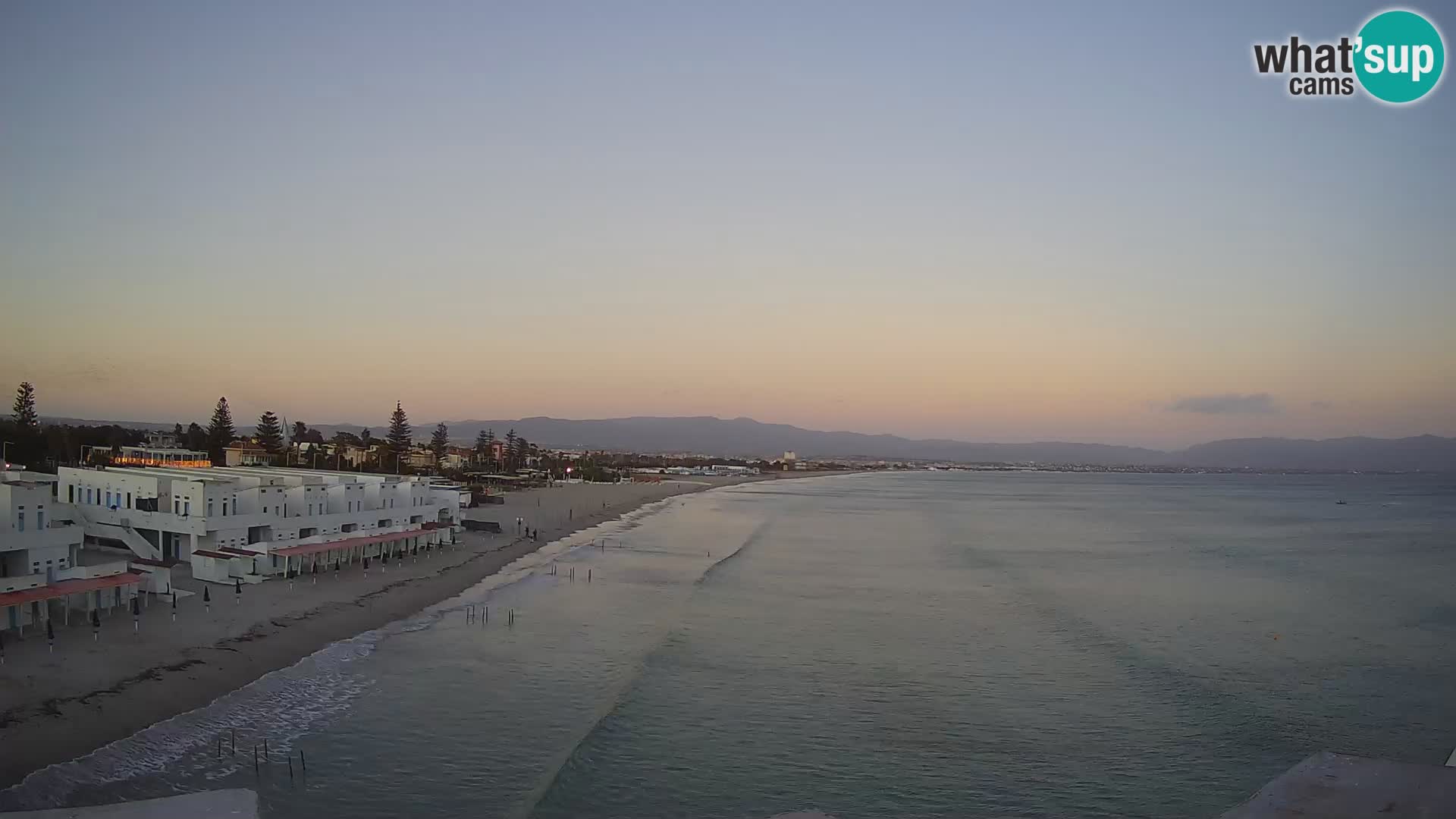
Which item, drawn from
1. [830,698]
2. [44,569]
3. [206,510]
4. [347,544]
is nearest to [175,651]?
[44,569]

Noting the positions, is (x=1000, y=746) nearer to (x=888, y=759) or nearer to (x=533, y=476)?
(x=888, y=759)

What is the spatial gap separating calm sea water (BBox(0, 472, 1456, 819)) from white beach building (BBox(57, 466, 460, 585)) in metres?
6.41

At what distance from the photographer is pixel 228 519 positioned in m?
30.0

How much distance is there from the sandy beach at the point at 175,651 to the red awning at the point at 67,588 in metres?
0.83

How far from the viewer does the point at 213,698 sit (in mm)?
17734

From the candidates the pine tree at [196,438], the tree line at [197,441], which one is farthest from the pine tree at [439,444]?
the pine tree at [196,438]

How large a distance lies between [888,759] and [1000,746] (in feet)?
8.00

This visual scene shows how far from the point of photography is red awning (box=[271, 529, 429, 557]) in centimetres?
3039

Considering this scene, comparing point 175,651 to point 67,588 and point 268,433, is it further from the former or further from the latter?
point 268,433

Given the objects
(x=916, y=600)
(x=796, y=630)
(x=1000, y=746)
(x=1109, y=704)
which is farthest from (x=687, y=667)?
(x=916, y=600)

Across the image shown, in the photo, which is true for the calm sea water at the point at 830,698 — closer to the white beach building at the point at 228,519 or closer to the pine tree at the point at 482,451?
the white beach building at the point at 228,519

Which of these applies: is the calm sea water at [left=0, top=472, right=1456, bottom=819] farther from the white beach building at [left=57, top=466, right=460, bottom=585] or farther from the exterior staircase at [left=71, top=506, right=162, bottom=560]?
the exterior staircase at [left=71, top=506, right=162, bottom=560]

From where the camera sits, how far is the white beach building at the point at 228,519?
29.2 metres

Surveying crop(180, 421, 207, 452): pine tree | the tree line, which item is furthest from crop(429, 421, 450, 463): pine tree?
crop(180, 421, 207, 452): pine tree
